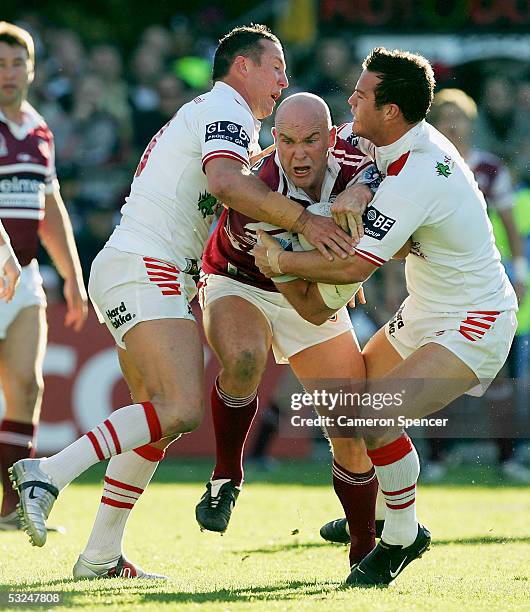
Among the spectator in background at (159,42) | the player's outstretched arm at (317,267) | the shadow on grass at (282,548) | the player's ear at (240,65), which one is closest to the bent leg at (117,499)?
the player's outstretched arm at (317,267)

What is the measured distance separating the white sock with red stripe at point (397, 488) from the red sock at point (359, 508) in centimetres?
49

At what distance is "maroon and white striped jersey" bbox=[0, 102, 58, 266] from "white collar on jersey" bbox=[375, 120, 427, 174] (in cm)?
324

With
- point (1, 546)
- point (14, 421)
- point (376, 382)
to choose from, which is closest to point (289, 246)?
point (376, 382)

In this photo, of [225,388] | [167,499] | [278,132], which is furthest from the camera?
[167,499]

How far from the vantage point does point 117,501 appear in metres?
6.50

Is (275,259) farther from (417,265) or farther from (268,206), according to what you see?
(417,265)

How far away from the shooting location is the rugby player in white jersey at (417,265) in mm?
6035

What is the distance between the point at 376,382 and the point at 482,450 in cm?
606

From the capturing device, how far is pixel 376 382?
6.61m

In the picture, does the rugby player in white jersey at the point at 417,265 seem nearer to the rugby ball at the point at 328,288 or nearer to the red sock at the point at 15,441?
the rugby ball at the point at 328,288

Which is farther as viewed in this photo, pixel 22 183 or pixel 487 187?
pixel 487 187

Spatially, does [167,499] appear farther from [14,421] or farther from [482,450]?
[482,450]

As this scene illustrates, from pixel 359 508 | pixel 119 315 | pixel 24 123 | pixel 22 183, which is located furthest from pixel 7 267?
pixel 24 123

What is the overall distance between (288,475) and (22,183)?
396 cm
